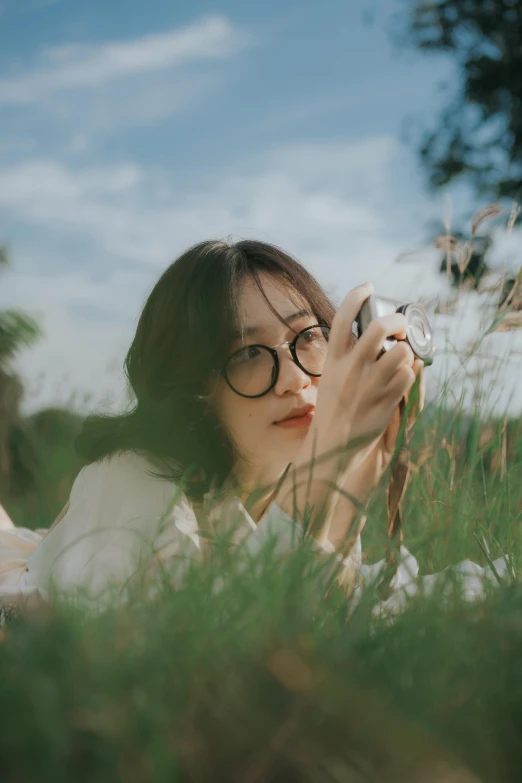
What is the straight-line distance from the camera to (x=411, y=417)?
1.74 meters

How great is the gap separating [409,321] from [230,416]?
53 cm

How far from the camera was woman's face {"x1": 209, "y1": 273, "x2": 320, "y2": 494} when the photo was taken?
1908 mm

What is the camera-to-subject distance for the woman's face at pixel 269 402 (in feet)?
6.26

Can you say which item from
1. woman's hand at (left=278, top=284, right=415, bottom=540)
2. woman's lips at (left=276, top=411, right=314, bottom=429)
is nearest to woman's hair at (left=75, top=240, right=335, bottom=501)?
woman's lips at (left=276, top=411, right=314, bottom=429)

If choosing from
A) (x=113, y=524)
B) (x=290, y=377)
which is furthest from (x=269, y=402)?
(x=113, y=524)

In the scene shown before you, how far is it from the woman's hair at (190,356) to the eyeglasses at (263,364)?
0.19 feet

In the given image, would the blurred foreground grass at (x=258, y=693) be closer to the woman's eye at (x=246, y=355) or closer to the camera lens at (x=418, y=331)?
the camera lens at (x=418, y=331)

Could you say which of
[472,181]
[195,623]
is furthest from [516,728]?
[472,181]

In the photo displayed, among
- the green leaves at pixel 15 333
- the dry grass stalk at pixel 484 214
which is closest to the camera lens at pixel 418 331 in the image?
the dry grass stalk at pixel 484 214

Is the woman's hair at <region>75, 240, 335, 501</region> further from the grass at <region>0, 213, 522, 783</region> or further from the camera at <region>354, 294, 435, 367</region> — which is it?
the grass at <region>0, 213, 522, 783</region>

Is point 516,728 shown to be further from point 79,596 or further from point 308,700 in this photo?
point 79,596

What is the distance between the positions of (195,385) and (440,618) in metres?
1.24

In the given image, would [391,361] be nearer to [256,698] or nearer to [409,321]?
[409,321]

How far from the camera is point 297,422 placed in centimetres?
191
